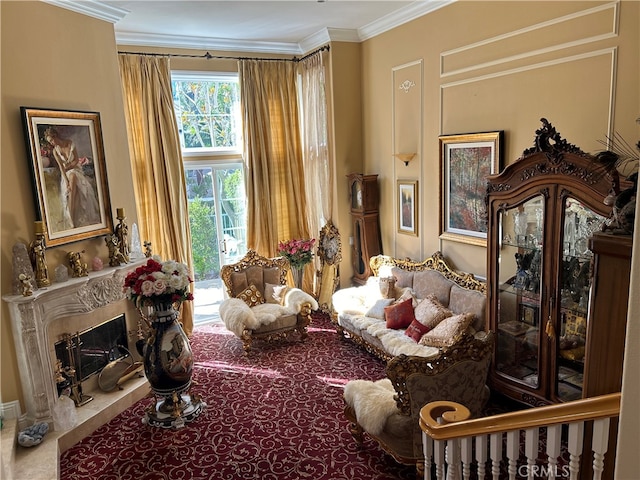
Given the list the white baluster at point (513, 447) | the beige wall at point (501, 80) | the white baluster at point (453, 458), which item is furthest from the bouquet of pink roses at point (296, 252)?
the white baluster at point (513, 447)

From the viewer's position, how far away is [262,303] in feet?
19.3

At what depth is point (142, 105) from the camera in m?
5.58

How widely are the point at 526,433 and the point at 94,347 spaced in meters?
4.06

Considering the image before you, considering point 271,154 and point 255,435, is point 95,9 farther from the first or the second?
point 255,435

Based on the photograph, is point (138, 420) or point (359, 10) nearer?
point (138, 420)

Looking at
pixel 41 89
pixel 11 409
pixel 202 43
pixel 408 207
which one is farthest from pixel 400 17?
pixel 11 409

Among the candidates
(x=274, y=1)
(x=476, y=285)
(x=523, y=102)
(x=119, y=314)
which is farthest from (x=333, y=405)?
(x=274, y=1)

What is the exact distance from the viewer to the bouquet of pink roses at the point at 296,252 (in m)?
6.17

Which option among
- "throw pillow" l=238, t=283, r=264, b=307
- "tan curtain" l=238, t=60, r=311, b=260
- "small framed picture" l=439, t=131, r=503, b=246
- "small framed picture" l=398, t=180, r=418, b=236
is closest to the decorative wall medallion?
"small framed picture" l=439, t=131, r=503, b=246

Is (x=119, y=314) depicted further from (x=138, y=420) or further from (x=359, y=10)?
(x=359, y=10)

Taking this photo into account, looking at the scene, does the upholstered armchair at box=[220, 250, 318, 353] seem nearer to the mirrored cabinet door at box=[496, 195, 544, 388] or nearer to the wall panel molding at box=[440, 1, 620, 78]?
the mirrored cabinet door at box=[496, 195, 544, 388]

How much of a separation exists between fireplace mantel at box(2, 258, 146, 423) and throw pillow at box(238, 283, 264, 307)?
2092 millimetres

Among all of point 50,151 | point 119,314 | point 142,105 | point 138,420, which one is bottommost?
point 138,420

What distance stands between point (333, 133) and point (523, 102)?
106 inches
